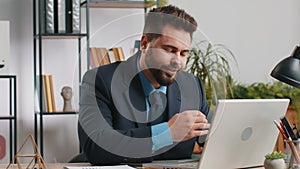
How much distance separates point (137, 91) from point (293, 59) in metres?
0.63

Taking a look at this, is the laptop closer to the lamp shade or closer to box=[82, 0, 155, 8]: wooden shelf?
the lamp shade

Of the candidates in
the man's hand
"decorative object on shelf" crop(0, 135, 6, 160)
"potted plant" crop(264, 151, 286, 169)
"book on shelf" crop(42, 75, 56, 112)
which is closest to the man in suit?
the man's hand

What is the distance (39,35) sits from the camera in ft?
12.5

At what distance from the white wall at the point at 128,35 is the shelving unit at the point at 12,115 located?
48mm

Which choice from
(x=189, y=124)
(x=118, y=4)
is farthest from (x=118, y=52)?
(x=118, y=4)

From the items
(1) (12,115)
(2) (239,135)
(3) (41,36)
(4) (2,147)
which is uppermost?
(3) (41,36)

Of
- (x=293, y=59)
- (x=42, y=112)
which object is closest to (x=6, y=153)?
(x=42, y=112)

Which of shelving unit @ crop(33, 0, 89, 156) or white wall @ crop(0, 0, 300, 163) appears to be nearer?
shelving unit @ crop(33, 0, 89, 156)

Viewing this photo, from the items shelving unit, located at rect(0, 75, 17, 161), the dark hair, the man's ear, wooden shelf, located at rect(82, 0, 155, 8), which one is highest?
wooden shelf, located at rect(82, 0, 155, 8)

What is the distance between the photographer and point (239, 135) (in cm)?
191

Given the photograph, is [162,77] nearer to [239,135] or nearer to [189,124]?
[189,124]

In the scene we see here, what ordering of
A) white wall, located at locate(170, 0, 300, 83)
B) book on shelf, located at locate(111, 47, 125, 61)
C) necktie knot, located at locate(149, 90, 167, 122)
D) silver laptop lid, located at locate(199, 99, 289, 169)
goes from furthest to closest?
white wall, located at locate(170, 0, 300, 83), book on shelf, located at locate(111, 47, 125, 61), necktie knot, located at locate(149, 90, 167, 122), silver laptop lid, located at locate(199, 99, 289, 169)

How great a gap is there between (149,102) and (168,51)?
49cm

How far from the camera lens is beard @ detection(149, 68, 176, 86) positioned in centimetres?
204
